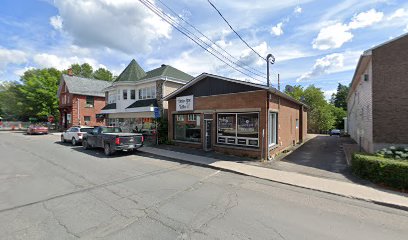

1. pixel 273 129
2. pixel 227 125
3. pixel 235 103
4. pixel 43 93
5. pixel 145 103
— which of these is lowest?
pixel 273 129

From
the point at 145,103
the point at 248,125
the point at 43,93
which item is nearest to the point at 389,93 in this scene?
the point at 248,125

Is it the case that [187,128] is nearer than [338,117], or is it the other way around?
[187,128]

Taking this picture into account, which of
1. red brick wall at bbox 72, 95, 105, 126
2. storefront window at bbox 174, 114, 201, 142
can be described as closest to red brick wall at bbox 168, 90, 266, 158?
storefront window at bbox 174, 114, 201, 142

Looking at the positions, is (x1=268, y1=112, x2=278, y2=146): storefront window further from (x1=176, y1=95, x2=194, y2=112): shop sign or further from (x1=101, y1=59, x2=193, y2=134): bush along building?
(x1=101, y1=59, x2=193, y2=134): bush along building

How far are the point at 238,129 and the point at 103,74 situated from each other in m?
62.0

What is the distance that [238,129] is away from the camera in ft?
40.9

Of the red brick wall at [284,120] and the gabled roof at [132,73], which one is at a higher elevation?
the gabled roof at [132,73]

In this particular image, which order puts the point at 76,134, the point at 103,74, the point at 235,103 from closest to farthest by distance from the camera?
the point at 235,103 → the point at 76,134 → the point at 103,74

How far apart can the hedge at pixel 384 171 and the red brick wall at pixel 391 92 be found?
2.90m

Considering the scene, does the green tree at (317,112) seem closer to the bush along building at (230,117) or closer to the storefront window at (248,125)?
the bush along building at (230,117)

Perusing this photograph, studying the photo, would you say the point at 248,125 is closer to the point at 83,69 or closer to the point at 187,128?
the point at 187,128


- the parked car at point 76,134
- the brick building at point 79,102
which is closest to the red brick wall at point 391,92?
the parked car at point 76,134

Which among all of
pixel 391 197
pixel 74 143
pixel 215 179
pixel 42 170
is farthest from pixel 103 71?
pixel 391 197

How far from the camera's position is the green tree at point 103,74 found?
63.0m
